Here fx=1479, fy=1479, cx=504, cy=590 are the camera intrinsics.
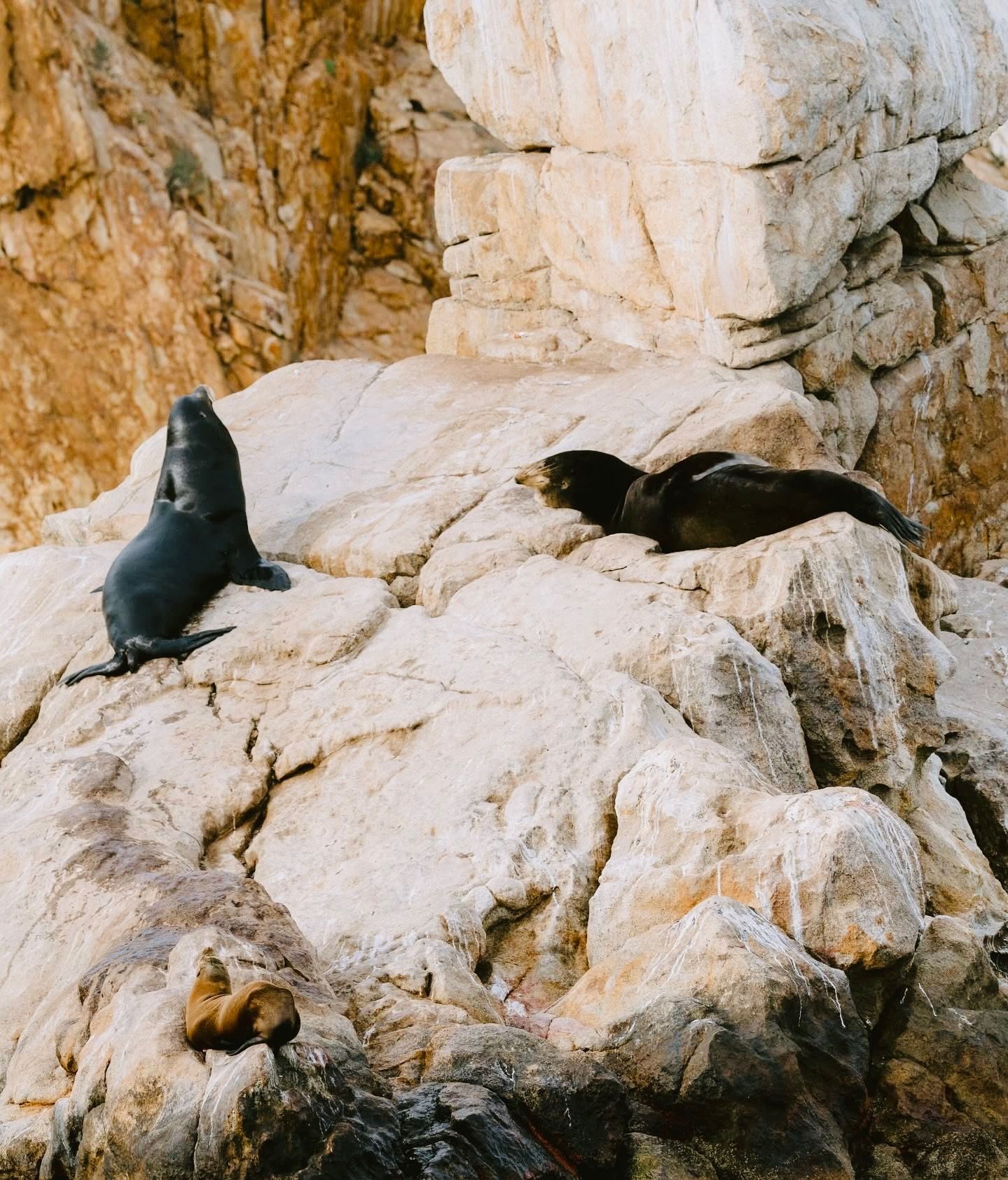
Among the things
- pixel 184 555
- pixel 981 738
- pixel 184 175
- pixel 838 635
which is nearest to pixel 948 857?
pixel 838 635

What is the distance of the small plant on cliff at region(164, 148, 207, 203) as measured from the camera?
57.8ft

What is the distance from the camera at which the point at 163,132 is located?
1784cm

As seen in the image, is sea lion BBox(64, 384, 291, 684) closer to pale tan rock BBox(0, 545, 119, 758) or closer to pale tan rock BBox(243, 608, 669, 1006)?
pale tan rock BBox(0, 545, 119, 758)

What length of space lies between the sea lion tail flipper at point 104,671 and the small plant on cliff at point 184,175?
12052 millimetres

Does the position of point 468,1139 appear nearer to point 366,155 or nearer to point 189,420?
point 189,420

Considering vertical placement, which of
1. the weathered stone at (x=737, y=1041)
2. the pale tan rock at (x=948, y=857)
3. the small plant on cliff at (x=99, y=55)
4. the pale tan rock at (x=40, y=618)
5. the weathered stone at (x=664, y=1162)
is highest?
the small plant on cliff at (x=99, y=55)

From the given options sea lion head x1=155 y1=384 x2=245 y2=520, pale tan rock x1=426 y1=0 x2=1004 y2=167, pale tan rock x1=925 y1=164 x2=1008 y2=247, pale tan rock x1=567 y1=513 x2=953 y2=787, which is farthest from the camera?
pale tan rock x1=925 y1=164 x2=1008 y2=247

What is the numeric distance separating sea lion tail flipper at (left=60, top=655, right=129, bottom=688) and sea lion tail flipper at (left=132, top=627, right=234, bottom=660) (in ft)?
0.30

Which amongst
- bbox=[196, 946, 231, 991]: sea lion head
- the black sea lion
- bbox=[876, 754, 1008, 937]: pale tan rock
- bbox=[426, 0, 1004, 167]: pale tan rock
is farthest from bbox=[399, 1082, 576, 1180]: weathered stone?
bbox=[426, 0, 1004, 167]: pale tan rock

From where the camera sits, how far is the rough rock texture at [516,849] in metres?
3.61

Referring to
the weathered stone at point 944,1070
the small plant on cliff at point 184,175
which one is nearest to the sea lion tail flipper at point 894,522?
the weathered stone at point 944,1070

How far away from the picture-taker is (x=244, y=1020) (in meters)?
3.32

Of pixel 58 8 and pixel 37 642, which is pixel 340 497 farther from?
pixel 58 8

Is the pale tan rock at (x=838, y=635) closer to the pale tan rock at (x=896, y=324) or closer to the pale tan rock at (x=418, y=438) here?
the pale tan rock at (x=418, y=438)
